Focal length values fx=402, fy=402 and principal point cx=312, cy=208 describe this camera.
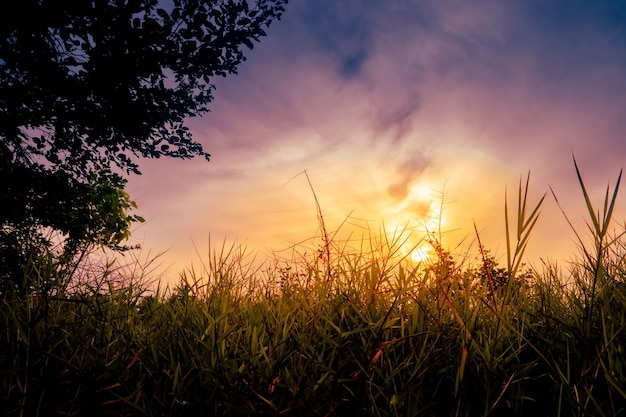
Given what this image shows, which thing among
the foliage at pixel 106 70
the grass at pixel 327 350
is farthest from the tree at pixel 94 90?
the grass at pixel 327 350

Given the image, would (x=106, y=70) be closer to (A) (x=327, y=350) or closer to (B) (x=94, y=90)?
(B) (x=94, y=90)

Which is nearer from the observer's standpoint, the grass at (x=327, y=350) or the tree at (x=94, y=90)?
the grass at (x=327, y=350)

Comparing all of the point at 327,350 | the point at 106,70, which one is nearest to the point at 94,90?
the point at 106,70

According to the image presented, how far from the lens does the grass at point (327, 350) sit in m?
1.36

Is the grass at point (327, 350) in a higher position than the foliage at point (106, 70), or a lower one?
lower

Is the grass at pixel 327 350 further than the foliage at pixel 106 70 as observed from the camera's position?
No

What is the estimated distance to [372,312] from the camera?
6.45ft

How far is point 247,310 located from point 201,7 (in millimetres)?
6158

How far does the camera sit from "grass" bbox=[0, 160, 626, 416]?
4.46 ft

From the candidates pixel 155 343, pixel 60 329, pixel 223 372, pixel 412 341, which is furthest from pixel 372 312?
pixel 60 329

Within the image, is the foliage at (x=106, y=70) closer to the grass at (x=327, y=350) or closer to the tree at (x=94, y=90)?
the tree at (x=94, y=90)

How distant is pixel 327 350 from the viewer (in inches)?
Result: 71.6

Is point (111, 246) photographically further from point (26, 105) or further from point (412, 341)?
point (412, 341)

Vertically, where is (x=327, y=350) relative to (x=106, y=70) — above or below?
below
